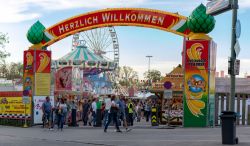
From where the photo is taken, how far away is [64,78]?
37.7m

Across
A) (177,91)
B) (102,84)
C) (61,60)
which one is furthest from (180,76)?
(102,84)

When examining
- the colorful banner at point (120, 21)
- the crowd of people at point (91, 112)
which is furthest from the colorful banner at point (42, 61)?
the crowd of people at point (91, 112)

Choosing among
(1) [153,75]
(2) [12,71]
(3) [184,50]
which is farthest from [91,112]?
(2) [12,71]

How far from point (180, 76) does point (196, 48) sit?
5.60 metres

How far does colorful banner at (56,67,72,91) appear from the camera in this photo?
37.2 m

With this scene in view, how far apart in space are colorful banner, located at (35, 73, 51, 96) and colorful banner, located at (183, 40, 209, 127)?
816 centimetres

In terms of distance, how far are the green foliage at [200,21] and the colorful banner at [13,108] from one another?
9.82m

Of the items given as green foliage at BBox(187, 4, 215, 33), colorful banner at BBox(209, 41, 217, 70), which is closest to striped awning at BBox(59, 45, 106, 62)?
colorful banner at BBox(209, 41, 217, 70)

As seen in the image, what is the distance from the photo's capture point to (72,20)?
3134 cm

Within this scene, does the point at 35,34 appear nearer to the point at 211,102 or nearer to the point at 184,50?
the point at 184,50

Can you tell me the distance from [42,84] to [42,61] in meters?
1.30

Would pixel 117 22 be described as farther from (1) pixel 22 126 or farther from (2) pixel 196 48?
(1) pixel 22 126

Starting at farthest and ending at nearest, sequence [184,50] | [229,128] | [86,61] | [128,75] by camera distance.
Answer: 1. [128,75]
2. [86,61]
3. [184,50]
4. [229,128]

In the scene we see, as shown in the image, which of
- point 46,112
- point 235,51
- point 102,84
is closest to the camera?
point 235,51
